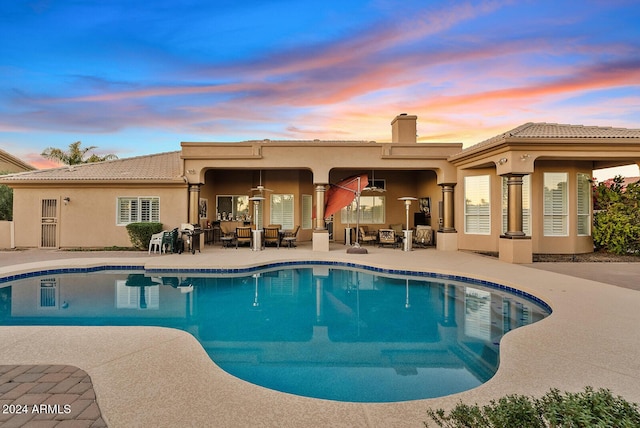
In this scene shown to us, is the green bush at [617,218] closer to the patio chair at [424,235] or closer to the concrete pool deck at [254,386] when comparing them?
the patio chair at [424,235]

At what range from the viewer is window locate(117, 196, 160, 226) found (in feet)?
47.5

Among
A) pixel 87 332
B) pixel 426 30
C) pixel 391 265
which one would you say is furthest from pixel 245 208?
pixel 87 332

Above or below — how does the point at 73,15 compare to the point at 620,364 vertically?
above

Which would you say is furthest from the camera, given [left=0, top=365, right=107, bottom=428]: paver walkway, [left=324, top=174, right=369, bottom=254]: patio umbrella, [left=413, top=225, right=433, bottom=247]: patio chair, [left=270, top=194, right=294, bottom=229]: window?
[left=270, top=194, right=294, bottom=229]: window

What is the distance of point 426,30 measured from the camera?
11172mm

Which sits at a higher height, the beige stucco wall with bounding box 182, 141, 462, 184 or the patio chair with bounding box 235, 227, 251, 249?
the beige stucco wall with bounding box 182, 141, 462, 184

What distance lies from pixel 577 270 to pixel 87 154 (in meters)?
32.8

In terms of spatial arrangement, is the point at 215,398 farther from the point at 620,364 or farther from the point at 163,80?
the point at 163,80

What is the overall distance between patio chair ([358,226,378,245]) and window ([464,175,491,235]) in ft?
13.4

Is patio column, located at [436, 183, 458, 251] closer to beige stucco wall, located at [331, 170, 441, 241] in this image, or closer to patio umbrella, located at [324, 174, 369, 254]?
beige stucco wall, located at [331, 170, 441, 241]

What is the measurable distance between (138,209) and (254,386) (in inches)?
531

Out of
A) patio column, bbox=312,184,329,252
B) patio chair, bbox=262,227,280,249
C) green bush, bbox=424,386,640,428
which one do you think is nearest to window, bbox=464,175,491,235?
patio column, bbox=312,184,329,252

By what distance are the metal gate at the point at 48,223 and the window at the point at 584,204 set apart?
20.5 metres

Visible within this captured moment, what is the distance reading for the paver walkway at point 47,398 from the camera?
8.59 feet
